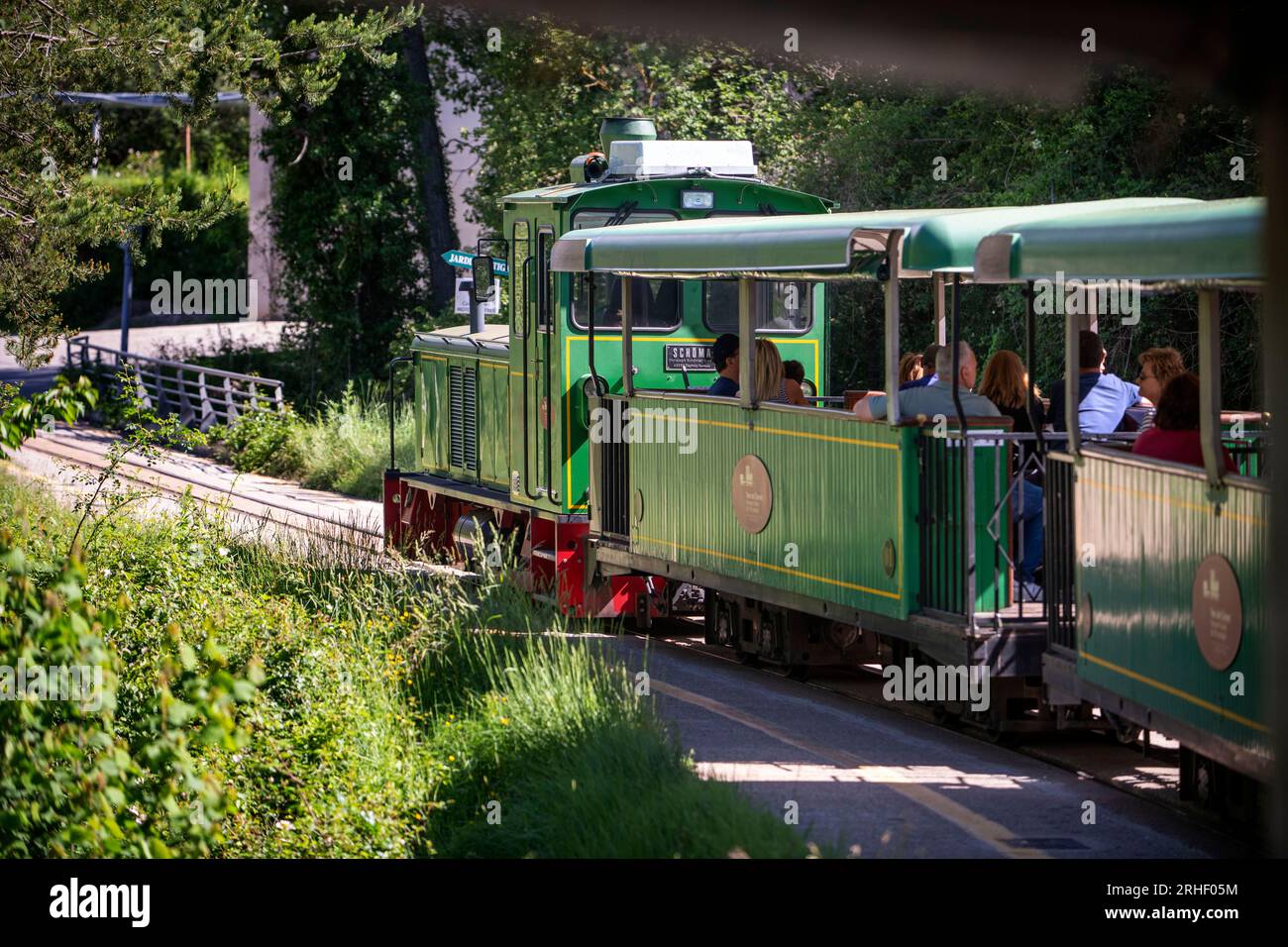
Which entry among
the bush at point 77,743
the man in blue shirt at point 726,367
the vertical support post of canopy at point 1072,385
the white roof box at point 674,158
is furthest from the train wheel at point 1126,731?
the white roof box at point 674,158

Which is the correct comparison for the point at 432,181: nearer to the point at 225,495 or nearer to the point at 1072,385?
the point at 225,495

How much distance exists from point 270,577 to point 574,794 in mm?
5615

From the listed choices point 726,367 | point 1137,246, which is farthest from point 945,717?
point 1137,246

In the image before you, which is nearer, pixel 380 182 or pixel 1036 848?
pixel 1036 848

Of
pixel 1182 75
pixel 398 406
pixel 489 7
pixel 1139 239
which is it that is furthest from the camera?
pixel 398 406

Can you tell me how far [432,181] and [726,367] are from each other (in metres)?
21.3

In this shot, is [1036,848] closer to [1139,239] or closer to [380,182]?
[1139,239]

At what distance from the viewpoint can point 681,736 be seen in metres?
9.12

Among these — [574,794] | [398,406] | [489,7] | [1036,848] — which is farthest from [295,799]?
[398,406]

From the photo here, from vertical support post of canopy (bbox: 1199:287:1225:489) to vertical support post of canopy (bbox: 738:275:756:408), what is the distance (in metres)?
4.25

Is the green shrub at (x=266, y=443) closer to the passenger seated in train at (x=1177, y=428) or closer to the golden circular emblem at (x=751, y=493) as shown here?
the golden circular emblem at (x=751, y=493)

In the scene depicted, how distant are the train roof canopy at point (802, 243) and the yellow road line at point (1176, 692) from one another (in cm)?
222

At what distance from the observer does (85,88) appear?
16.4 m

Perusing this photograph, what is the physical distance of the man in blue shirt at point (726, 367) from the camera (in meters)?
12.0
